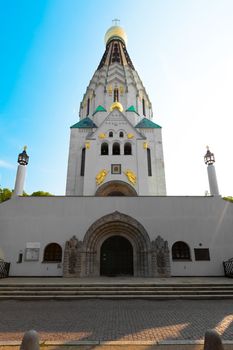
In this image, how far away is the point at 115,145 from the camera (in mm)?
26281

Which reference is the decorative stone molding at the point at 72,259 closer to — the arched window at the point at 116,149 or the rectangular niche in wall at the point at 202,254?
the rectangular niche in wall at the point at 202,254

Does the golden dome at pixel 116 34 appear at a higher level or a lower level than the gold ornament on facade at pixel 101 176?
higher

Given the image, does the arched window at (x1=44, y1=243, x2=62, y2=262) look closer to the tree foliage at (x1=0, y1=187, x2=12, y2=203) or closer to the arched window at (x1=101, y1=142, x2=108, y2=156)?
the arched window at (x1=101, y1=142, x2=108, y2=156)

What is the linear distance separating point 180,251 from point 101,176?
12.0 m

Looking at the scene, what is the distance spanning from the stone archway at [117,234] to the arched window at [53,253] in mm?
1817

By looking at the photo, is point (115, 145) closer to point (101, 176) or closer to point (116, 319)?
point (101, 176)

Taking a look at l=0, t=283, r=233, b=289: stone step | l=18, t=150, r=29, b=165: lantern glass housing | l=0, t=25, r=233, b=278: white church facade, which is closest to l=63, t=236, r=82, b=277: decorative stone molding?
l=0, t=25, r=233, b=278: white church facade

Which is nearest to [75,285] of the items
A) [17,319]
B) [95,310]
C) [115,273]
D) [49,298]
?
[49,298]

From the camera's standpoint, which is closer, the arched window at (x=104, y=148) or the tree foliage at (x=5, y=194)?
the arched window at (x=104, y=148)

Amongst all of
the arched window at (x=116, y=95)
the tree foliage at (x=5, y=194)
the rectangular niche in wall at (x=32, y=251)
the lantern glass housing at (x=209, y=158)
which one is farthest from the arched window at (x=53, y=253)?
the arched window at (x=116, y=95)

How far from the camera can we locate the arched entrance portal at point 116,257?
1477 centimetres

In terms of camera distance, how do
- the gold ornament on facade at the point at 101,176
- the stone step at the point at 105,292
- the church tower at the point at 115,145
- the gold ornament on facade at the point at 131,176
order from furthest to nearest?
the church tower at the point at 115,145 < the gold ornament on facade at the point at 131,176 < the gold ornament on facade at the point at 101,176 < the stone step at the point at 105,292

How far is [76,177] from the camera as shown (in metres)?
26.5

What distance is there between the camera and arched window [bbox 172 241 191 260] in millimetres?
14539
